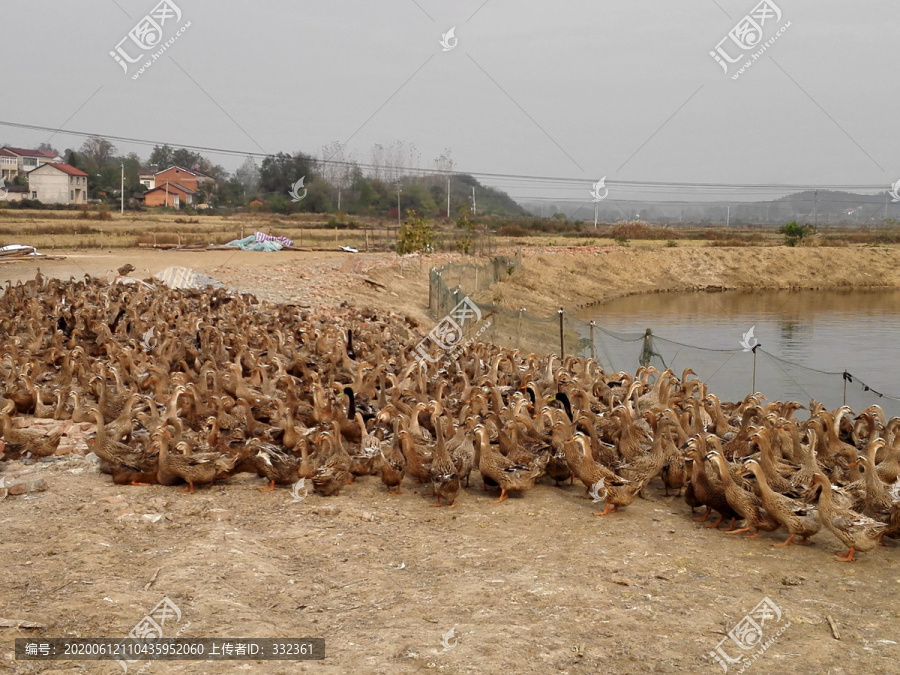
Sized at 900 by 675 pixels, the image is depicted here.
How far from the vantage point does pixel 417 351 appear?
1555cm

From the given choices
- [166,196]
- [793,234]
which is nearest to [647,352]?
[793,234]

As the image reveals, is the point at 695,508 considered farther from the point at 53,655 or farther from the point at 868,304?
the point at 868,304

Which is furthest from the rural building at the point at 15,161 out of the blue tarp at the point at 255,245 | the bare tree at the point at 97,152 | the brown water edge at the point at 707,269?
the brown water edge at the point at 707,269

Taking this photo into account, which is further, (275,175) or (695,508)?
(275,175)

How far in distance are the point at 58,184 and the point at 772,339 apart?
57.9m

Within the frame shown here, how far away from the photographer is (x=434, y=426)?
10.1m

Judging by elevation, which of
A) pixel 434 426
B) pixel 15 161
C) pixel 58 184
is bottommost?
pixel 434 426

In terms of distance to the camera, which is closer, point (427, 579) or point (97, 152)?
point (427, 579)

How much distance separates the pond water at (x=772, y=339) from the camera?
48.2 feet

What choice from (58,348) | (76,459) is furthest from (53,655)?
(58,348)

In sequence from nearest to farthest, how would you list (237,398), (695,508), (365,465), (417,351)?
(695,508), (365,465), (237,398), (417,351)

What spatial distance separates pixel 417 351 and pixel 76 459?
23.4 ft

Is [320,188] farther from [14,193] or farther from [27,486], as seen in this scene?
[27,486]

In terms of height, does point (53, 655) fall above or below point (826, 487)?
below
